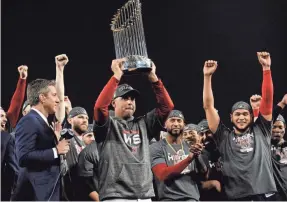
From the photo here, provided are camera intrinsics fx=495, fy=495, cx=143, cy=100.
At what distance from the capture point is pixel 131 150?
3322 mm

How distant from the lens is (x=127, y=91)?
348 centimetres

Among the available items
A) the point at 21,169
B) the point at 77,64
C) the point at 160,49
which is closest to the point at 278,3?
the point at 160,49

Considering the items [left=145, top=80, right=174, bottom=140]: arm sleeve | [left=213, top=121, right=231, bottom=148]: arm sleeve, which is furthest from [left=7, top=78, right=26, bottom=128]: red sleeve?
[left=213, top=121, right=231, bottom=148]: arm sleeve

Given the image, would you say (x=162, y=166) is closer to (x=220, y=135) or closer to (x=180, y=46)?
(x=220, y=135)

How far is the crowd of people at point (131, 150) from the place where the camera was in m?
3.01

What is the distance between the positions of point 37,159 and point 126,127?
2.39 feet

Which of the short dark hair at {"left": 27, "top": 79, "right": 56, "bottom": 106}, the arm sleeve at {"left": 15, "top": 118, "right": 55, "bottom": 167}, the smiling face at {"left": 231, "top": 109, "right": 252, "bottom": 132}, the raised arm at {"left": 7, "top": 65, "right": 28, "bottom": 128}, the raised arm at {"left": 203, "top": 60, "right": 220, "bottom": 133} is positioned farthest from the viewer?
the smiling face at {"left": 231, "top": 109, "right": 252, "bottom": 132}

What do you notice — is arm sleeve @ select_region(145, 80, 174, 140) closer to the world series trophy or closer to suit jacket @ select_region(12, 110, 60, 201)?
the world series trophy

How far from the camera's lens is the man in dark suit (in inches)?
115

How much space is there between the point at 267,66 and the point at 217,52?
9.66ft

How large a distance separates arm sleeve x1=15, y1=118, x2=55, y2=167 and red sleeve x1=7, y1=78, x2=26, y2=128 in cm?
76

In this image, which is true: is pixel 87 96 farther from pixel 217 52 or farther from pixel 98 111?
pixel 98 111

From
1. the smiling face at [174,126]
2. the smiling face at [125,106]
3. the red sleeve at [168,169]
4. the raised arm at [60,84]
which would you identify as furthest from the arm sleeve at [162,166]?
the raised arm at [60,84]

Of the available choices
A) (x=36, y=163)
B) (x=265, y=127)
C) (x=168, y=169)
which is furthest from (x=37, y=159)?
(x=265, y=127)
